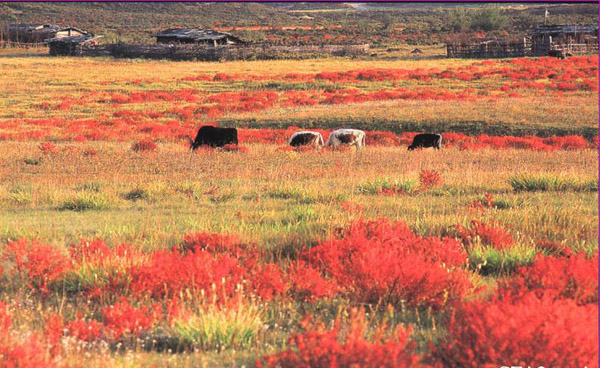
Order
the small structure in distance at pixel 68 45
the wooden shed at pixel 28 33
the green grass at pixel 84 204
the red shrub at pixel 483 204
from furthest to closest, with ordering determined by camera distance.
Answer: the wooden shed at pixel 28 33, the small structure in distance at pixel 68 45, the green grass at pixel 84 204, the red shrub at pixel 483 204

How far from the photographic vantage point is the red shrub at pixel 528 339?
13.7ft

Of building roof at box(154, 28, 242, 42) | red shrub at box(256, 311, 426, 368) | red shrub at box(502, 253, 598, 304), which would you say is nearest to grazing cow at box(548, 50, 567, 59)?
building roof at box(154, 28, 242, 42)

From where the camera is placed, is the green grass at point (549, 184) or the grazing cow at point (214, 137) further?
the grazing cow at point (214, 137)

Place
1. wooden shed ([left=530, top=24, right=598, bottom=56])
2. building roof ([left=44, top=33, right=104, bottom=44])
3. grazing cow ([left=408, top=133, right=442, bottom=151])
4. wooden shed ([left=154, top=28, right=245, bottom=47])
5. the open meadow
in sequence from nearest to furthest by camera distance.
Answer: the open meadow
grazing cow ([left=408, top=133, right=442, bottom=151])
wooden shed ([left=530, top=24, right=598, bottom=56])
building roof ([left=44, top=33, right=104, bottom=44])
wooden shed ([left=154, top=28, right=245, bottom=47])

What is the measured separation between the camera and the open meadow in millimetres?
4586

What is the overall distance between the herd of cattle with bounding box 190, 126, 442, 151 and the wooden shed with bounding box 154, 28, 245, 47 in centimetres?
6101

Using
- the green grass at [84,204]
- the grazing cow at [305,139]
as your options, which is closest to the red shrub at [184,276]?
the green grass at [84,204]

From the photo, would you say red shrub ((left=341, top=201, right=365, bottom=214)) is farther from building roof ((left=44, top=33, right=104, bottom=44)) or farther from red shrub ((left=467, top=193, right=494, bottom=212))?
building roof ((left=44, top=33, right=104, bottom=44))

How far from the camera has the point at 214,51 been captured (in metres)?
71.7

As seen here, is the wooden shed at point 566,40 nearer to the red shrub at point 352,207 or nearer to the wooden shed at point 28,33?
the wooden shed at point 28,33

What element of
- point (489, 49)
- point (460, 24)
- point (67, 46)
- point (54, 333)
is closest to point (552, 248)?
point (54, 333)

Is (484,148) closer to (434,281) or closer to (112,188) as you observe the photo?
(112,188)

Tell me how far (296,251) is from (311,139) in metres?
13.9

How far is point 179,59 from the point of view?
71562 millimetres
